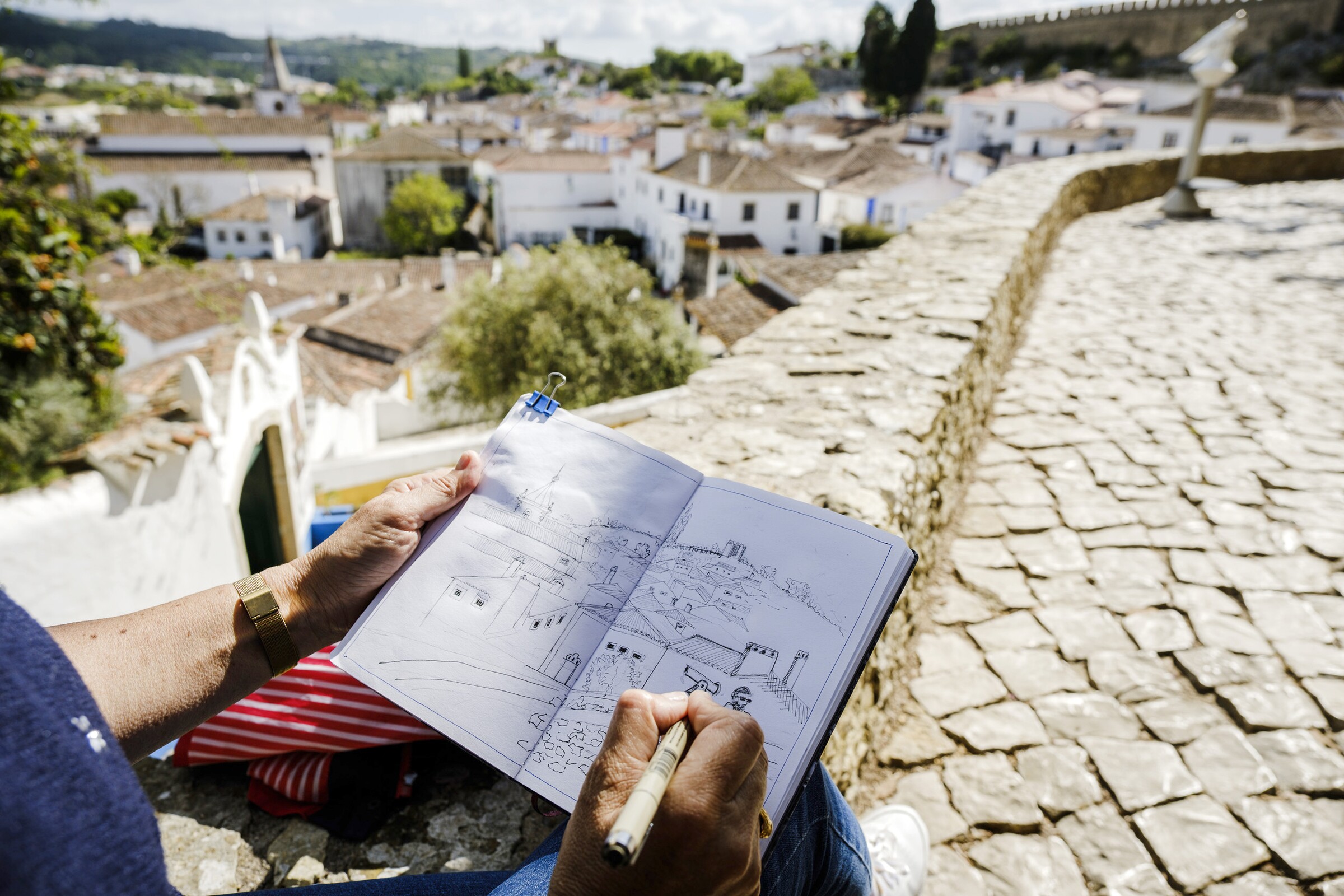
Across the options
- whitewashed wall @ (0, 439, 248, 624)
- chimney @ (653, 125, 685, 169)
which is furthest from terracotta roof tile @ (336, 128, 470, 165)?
whitewashed wall @ (0, 439, 248, 624)

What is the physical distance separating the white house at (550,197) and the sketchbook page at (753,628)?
37562 mm

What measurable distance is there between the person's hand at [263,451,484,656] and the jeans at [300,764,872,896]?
391 millimetres

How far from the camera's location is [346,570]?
4.02 ft

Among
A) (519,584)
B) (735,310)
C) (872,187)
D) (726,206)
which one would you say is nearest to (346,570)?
(519,584)

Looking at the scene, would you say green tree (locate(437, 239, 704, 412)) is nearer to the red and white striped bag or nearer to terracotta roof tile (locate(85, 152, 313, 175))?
the red and white striped bag

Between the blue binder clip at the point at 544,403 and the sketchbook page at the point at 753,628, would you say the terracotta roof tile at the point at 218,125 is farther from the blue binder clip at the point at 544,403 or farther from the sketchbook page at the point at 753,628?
the sketchbook page at the point at 753,628

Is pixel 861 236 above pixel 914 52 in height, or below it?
below

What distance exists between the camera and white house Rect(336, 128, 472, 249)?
138 ft

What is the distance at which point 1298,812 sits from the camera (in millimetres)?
1748

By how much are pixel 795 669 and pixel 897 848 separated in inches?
38.4

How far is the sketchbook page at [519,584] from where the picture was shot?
3.64ft

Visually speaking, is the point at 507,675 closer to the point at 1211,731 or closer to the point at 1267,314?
the point at 1211,731

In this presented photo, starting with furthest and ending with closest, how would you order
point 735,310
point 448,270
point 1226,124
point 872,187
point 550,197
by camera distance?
point 550,197, point 872,187, point 448,270, point 1226,124, point 735,310

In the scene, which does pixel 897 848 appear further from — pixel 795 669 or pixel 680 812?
pixel 680 812
